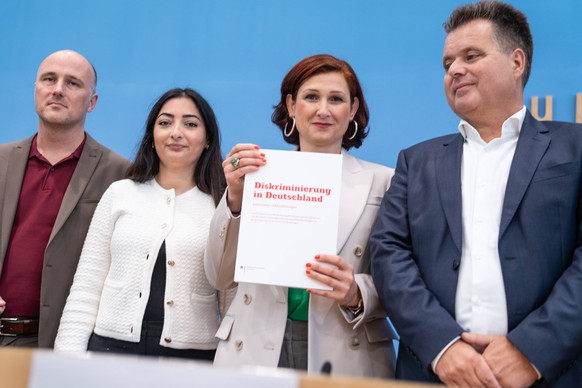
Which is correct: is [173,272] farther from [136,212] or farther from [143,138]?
[143,138]

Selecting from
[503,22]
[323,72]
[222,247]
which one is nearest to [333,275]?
[222,247]

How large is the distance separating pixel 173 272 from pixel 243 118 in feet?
5.62

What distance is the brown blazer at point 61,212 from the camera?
228cm

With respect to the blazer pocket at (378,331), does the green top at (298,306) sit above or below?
above

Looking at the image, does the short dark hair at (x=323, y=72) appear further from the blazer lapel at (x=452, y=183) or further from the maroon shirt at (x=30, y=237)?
the maroon shirt at (x=30, y=237)

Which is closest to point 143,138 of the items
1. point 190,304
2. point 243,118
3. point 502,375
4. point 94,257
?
point 94,257

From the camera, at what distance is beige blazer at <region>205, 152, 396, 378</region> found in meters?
1.78

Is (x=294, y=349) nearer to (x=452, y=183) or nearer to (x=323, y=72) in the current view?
(x=452, y=183)

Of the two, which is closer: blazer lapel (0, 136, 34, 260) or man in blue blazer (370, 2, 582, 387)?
man in blue blazer (370, 2, 582, 387)

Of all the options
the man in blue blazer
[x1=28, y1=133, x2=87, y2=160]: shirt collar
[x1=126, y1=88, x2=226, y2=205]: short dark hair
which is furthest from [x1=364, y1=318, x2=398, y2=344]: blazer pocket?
[x1=28, y1=133, x2=87, y2=160]: shirt collar

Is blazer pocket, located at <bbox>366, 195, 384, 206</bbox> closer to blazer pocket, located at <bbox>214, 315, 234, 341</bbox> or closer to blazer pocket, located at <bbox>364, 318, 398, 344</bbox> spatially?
blazer pocket, located at <bbox>364, 318, 398, 344</bbox>

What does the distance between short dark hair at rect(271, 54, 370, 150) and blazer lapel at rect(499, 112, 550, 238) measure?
547mm

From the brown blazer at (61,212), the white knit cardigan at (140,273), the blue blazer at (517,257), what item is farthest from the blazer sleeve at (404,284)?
the brown blazer at (61,212)

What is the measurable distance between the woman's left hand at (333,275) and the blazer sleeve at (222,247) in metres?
0.30
